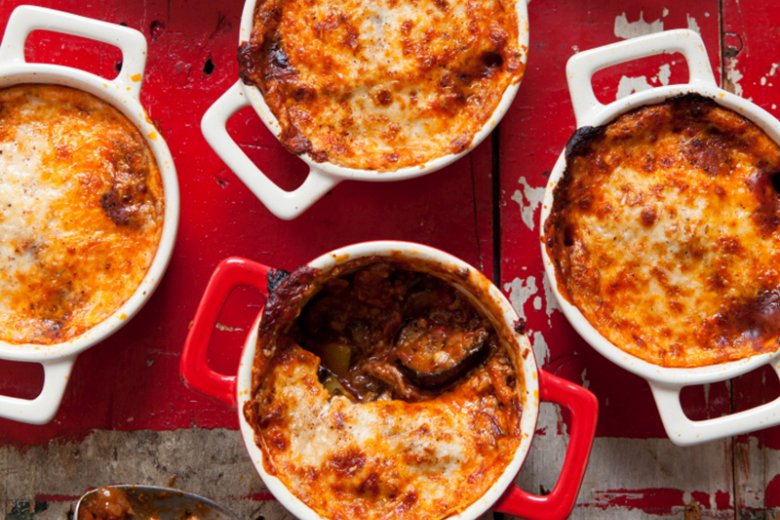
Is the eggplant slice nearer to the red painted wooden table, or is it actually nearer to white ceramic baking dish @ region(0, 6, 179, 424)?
the red painted wooden table

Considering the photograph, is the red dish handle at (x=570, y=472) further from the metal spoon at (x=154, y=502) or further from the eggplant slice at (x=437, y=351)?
the metal spoon at (x=154, y=502)

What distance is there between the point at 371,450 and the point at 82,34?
100cm

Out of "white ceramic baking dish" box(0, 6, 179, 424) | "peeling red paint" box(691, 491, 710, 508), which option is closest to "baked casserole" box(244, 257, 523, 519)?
"white ceramic baking dish" box(0, 6, 179, 424)

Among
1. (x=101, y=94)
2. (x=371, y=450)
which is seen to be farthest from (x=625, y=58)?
(x=101, y=94)

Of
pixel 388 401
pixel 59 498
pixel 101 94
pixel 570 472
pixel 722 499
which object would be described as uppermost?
pixel 101 94

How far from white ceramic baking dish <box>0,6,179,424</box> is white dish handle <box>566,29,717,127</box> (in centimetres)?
82

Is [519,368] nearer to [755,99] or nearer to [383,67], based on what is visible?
[383,67]

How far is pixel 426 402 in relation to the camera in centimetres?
194

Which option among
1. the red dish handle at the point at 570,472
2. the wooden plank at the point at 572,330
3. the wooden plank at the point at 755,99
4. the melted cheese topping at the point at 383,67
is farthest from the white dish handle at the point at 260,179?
the wooden plank at the point at 755,99

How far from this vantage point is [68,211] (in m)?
1.94

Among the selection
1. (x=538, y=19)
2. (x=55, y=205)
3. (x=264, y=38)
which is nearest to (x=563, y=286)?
(x=538, y=19)

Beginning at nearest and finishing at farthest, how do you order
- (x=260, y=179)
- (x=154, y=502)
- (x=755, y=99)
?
1. (x=260, y=179)
2. (x=154, y=502)
3. (x=755, y=99)

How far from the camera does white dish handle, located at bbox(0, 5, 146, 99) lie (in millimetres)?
1917

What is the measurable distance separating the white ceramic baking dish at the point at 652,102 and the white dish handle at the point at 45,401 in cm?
99
